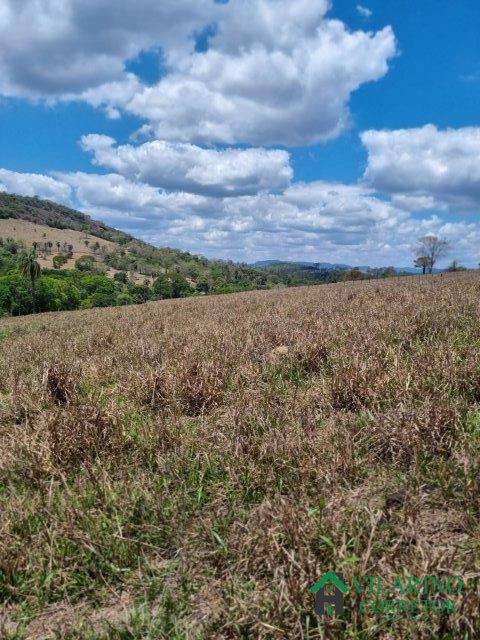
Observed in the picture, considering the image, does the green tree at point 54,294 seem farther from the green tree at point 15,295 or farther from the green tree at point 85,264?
the green tree at point 85,264

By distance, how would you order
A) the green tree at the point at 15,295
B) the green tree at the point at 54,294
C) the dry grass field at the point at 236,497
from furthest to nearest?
the green tree at the point at 54,294, the green tree at the point at 15,295, the dry grass field at the point at 236,497

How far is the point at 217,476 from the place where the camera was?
10.4ft

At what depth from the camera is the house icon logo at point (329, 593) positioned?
1.88 metres

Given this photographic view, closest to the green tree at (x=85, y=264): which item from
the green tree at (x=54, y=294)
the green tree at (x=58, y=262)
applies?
the green tree at (x=58, y=262)

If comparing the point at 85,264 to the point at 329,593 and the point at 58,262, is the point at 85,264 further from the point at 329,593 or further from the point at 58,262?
the point at 329,593

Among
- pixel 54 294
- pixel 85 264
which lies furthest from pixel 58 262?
pixel 54 294

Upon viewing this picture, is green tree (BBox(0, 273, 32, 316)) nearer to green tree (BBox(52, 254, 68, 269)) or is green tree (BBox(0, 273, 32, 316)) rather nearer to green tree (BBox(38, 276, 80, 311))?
green tree (BBox(38, 276, 80, 311))

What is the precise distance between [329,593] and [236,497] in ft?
3.52

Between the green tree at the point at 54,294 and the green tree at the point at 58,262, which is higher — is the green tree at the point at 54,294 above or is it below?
below

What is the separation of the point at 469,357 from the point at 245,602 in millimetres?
3691

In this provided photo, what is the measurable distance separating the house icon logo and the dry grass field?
0.14ft

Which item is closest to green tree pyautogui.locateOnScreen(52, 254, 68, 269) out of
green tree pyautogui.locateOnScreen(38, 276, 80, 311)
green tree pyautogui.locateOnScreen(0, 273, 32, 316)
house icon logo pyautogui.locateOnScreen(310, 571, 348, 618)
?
green tree pyautogui.locateOnScreen(38, 276, 80, 311)

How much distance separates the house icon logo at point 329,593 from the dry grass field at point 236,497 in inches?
1.7

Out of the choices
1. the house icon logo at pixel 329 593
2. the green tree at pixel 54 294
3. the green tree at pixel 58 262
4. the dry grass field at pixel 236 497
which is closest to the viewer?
the house icon logo at pixel 329 593
